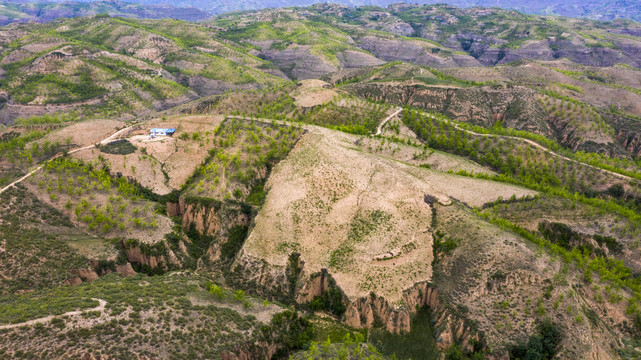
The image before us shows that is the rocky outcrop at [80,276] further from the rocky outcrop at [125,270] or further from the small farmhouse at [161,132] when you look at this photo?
the small farmhouse at [161,132]

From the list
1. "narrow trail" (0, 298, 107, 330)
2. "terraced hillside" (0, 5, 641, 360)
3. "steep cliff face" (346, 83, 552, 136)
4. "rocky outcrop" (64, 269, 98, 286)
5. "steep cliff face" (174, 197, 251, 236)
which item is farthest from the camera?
"steep cliff face" (346, 83, 552, 136)

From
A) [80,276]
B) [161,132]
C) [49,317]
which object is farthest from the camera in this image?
[161,132]

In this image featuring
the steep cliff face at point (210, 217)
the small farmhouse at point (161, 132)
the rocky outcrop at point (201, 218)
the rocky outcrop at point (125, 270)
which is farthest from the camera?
the small farmhouse at point (161, 132)

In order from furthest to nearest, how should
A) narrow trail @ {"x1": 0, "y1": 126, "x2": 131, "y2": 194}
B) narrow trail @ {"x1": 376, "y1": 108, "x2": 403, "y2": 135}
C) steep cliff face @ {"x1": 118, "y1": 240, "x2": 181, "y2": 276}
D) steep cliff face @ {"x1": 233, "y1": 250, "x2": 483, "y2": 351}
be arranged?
narrow trail @ {"x1": 376, "y1": 108, "x2": 403, "y2": 135} → narrow trail @ {"x1": 0, "y1": 126, "x2": 131, "y2": 194} → steep cliff face @ {"x1": 118, "y1": 240, "x2": 181, "y2": 276} → steep cliff face @ {"x1": 233, "y1": 250, "x2": 483, "y2": 351}

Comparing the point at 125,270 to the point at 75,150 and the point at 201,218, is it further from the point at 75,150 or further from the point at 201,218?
the point at 75,150

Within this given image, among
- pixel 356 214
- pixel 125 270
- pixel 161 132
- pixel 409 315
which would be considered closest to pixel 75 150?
pixel 161 132


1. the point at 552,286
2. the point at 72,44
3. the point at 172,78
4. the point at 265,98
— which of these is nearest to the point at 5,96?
the point at 72,44

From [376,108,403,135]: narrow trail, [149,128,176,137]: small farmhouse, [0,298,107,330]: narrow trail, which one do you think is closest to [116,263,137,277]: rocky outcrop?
[0,298,107,330]: narrow trail

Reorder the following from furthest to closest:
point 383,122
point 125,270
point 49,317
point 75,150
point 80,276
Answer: point 383,122
point 75,150
point 125,270
point 80,276
point 49,317

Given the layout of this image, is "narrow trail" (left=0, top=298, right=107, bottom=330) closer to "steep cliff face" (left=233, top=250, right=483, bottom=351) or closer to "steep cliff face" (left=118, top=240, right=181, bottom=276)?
"steep cliff face" (left=118, top=240, right=181, bottom=276)

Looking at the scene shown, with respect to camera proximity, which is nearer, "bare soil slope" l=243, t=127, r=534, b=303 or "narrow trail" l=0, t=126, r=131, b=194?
"bare soil slope" l=243, t=127, r=534, b=303

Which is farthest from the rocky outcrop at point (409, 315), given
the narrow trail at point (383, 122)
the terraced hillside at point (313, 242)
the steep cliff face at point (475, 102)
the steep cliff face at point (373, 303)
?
the steep cliff face at point (475, 102)

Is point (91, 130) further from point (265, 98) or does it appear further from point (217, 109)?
point (265, 98)
